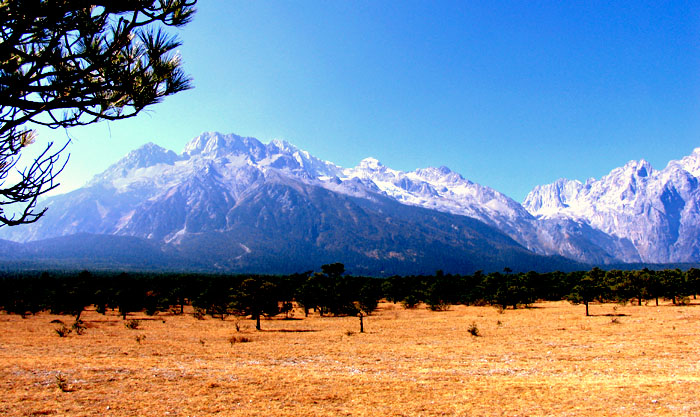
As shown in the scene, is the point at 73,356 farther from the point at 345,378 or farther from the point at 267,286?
the point at 267,286

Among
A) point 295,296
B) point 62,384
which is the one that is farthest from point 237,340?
point 295,296

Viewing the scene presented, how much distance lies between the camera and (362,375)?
A: 1708 cm

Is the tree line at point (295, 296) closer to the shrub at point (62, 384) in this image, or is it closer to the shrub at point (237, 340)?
the shrub at point (237, 340)

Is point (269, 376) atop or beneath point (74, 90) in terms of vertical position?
beneath

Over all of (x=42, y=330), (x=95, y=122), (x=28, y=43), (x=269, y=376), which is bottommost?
(x=42, y=330)

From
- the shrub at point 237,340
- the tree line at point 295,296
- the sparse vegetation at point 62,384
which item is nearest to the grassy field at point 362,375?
the sparse vegetation at point 62,384

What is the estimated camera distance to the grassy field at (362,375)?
39.7 ft

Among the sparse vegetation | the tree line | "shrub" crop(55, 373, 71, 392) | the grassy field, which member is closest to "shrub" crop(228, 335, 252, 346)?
the grassy field

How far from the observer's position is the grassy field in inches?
476

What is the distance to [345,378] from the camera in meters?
16.5

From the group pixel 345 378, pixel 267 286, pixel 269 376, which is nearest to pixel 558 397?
pixel 345 378

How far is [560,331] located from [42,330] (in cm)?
5008

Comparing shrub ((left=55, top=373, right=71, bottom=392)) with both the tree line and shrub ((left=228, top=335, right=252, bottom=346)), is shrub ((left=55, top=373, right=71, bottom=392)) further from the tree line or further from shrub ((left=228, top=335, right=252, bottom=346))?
the tree line

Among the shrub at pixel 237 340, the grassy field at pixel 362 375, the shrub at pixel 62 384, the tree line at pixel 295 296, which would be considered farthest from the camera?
the tree line at pixel 295 296
